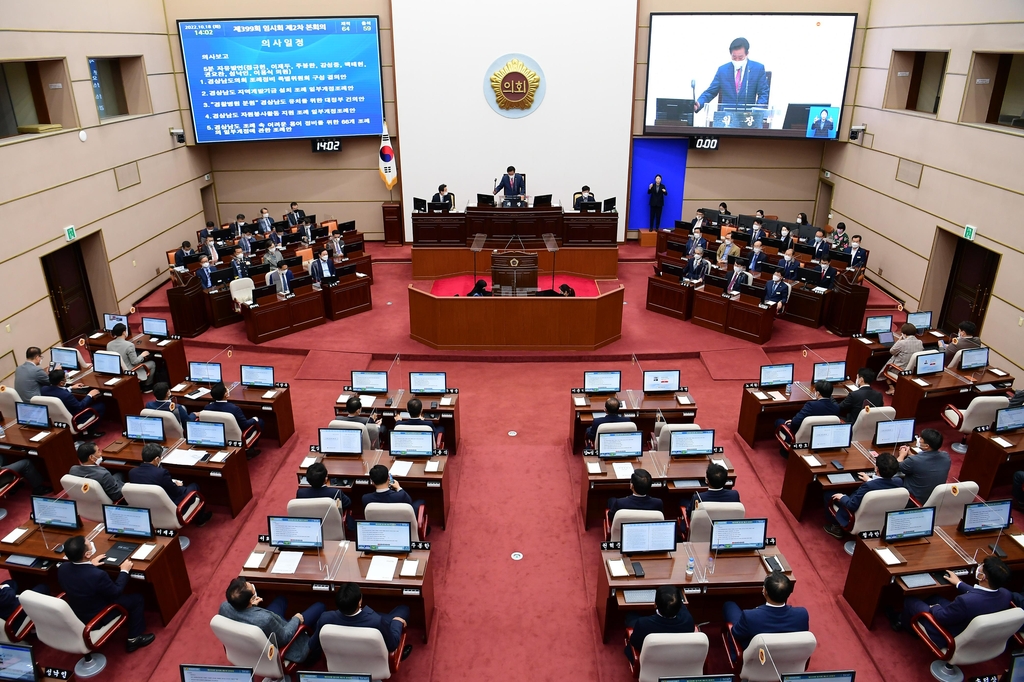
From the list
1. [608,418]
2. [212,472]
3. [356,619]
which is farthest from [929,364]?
[212,472]

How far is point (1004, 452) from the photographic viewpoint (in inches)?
308

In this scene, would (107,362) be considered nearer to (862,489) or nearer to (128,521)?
(128,521)

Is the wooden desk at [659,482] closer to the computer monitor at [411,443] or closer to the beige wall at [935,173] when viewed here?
the computer monitor at [411,443]

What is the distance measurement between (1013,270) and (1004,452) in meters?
4.65

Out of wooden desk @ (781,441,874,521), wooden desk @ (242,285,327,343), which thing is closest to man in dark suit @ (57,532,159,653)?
wooden desk @ (242,285,327,343)

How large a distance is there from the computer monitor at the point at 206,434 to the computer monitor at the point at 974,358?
10.1m

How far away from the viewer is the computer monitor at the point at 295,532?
6328mm

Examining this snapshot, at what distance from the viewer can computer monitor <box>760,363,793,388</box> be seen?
9422mm

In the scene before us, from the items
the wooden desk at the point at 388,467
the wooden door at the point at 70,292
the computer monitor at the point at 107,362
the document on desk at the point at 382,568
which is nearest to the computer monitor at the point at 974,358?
the wooden desk at the point at 388,467

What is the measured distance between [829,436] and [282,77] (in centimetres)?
1501

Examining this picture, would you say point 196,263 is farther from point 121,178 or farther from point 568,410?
point 568,410

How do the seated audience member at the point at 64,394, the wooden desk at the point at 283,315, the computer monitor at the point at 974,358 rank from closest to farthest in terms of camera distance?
the seated audience member at the point at 64,394, the computer monitor at the point at 974,358, the wooden desk at the point at 283,315

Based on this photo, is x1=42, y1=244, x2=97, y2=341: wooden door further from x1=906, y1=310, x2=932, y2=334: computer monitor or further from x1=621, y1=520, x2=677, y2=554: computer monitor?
x1=906, y1=310, x2=932, y2=334: computer monitor

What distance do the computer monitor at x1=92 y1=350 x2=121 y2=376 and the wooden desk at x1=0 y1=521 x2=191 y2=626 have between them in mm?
3740
